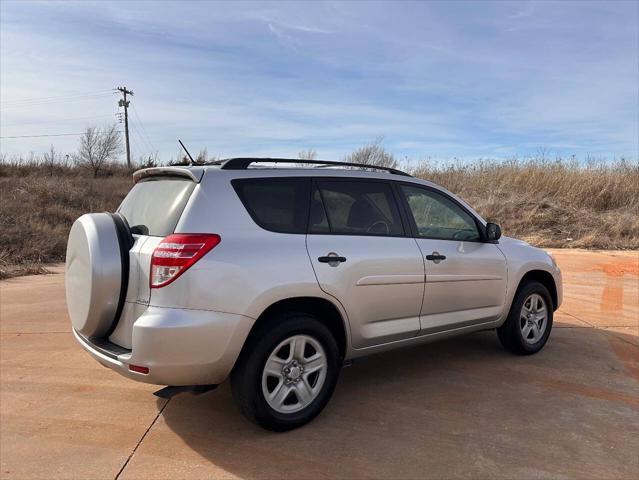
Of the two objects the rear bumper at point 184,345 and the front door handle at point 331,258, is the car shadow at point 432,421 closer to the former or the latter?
the rear bumper at point 184,345

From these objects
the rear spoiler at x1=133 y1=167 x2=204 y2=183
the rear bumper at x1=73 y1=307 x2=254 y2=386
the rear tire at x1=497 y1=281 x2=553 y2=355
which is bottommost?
the rear tire at x1=497 y1=281 x2=553 y2=355

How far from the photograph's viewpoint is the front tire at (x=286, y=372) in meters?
3.24

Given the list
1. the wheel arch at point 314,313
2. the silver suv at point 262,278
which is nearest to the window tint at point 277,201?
the silver suv at point 262,278

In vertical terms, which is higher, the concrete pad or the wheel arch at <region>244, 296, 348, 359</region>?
the wheel arch at <region>244, 296, 348, 359</region>

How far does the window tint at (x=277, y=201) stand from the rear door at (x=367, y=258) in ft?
0.32

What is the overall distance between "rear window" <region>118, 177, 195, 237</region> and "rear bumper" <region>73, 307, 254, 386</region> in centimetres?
56

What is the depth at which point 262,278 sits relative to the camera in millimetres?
3238

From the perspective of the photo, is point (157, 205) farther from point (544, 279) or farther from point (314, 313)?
point (544, 279)

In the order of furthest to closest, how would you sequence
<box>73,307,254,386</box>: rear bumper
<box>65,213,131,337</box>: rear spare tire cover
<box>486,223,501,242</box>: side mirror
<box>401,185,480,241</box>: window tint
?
<box>486,223,501,242</box>: side mirror
<box>401,185,480,241</box>: window tint
<box>65,213,131,337</box>: rear spare tire cover
<box>73,307,254,386</box>: rear bumper

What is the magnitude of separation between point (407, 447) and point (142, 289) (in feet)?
6.34

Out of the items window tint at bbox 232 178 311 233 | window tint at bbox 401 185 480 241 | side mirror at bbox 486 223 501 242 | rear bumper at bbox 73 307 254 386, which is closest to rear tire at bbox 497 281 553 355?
side mirror at bbox 486 223 501 242

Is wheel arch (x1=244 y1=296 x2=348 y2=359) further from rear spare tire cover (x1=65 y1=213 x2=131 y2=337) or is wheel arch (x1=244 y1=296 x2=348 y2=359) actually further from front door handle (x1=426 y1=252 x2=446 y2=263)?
front door handle (x1=426 y1=252 x2=446 y2=263)

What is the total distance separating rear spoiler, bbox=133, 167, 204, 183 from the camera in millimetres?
3391

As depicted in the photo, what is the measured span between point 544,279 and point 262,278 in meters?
3.45
